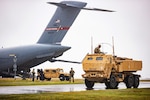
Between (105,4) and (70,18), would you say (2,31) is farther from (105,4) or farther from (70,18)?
(105,4)

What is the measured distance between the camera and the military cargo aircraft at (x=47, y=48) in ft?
80.8

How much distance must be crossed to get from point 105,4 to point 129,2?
5.57 ft

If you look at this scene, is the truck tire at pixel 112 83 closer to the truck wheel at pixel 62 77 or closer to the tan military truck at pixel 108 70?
the tan military truck at pixel 108 70

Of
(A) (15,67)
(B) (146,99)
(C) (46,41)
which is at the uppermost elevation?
(C) (46,41)

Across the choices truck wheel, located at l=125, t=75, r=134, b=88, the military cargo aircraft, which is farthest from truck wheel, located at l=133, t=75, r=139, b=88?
the military cargo aircraft

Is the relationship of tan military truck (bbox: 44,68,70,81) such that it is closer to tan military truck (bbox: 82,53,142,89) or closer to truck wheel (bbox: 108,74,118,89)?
tan military truck (bbox: 82,53,142,89)

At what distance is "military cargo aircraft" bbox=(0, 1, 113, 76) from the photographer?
80.8 ft

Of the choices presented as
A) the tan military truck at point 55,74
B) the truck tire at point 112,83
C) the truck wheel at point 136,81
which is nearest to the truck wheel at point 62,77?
the tan military truck at point 55,74

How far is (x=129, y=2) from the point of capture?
26.2m

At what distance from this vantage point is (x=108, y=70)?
21156 millimetres

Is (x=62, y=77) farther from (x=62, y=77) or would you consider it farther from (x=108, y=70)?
(x=108, y=70)

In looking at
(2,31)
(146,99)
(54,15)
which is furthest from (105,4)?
(146,99)

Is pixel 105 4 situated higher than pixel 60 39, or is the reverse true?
pixel 105 4

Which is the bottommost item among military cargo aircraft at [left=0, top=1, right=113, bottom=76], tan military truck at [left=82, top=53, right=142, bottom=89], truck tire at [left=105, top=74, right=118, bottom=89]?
truck tire at [left=105, top=74, right=118, bottom=89]
